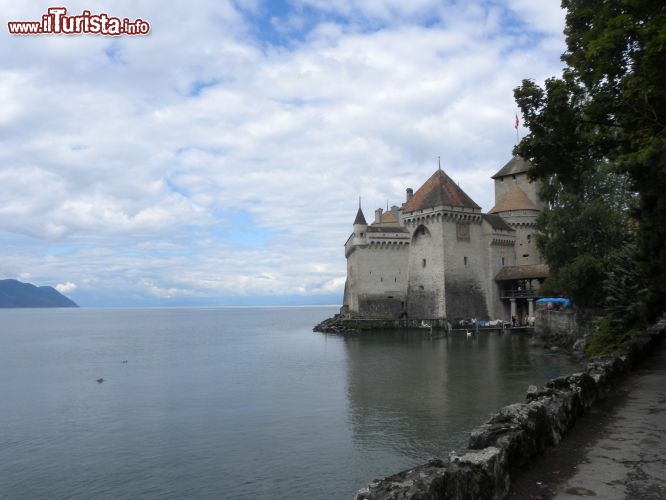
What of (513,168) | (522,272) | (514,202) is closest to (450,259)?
(522,272)

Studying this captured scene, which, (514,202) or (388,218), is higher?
(388,218)

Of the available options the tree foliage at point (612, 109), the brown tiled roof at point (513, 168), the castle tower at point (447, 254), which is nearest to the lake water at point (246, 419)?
the tree foliage at point (612, 109)

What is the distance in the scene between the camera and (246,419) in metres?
20.6

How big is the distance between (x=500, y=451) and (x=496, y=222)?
55780mm

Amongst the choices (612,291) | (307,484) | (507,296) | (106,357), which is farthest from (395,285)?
(307,484)

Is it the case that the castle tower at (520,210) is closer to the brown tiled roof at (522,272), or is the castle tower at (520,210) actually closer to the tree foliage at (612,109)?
the brown tiled roof at (522,272)

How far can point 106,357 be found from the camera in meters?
45.3

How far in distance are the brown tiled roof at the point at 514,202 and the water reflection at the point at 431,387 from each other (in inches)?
772

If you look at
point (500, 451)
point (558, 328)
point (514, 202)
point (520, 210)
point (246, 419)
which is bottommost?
point (246, 419)

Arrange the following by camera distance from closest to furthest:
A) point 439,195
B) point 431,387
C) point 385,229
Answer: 1. point 431,387
2. point 439,195
3. point 385,229

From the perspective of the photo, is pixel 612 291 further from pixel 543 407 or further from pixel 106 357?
pixel 106 357

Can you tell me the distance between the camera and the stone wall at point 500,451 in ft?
15.7

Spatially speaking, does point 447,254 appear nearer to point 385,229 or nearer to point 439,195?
point 439,195

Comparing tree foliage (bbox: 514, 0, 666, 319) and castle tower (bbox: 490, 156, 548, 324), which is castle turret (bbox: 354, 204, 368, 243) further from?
tree foliage (bbox: 514, 0, 666, 319)
